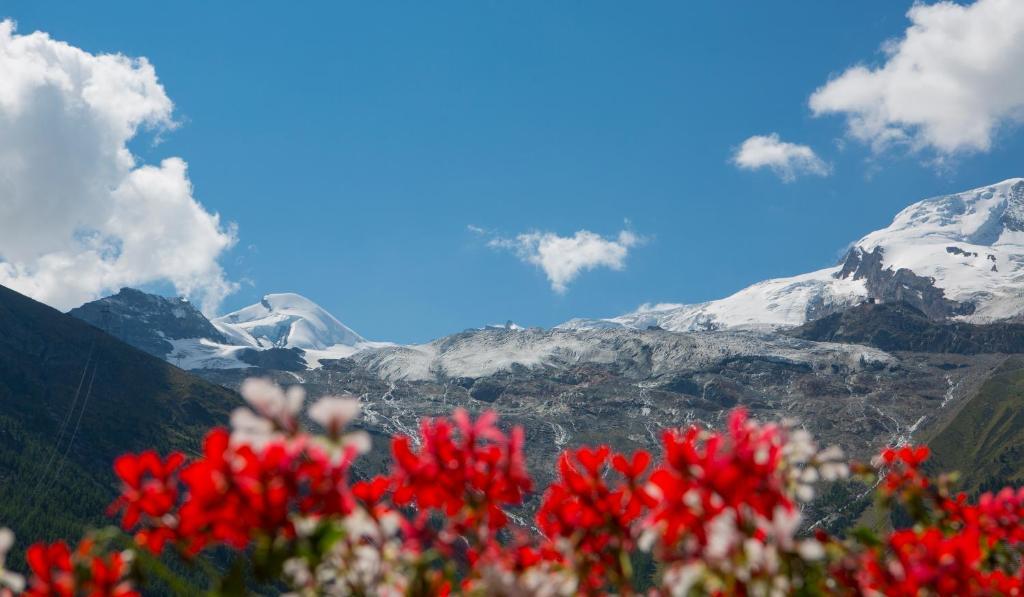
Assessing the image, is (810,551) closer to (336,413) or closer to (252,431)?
(336,413)

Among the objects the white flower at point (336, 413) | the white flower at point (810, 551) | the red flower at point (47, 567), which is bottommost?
the red flower at point (47, 567)

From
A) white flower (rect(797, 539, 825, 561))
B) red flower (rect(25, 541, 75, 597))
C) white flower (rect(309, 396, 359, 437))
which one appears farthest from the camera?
red flower (rect(25, 541, 75, 597))

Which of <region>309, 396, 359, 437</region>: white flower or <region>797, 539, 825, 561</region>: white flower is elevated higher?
<region>309, 396, 359, 437</region>: white flower

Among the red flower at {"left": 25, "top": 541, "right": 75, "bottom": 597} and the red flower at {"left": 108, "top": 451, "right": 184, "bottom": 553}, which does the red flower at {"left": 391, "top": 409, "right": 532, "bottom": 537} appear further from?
the red flower at {"left": 25, "top": 541, "right": 75, "bottom": 597}

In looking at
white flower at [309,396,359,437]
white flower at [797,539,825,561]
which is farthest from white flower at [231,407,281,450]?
white flower at [797,539,825,561]

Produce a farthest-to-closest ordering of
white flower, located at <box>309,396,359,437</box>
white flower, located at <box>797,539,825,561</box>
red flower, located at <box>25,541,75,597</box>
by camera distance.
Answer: red flower, located at <box>25,541,75,597</box> < white flower, located at <box>797,539,825,561</box> < white flower, located at <box>309,396,359,437</box>

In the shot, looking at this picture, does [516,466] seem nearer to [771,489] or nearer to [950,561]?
[771,489]

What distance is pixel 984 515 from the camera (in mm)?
4840

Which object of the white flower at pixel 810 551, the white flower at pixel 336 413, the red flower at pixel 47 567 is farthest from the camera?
the red flower at pixel 47 567

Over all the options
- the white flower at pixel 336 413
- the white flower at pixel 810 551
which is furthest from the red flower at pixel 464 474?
the white flower at pixel 810 551

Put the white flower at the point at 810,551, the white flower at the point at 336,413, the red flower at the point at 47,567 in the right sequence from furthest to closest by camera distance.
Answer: the red flower at the point at 47,567 → the white flower at the point at 810,551 → the white flower at the point at 336,413

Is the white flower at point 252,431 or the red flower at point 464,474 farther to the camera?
the red flower at point 464,474

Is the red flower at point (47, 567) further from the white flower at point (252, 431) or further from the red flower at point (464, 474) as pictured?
the red flower at point (464, 474)

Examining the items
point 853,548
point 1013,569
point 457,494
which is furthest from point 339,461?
point 1013,569
